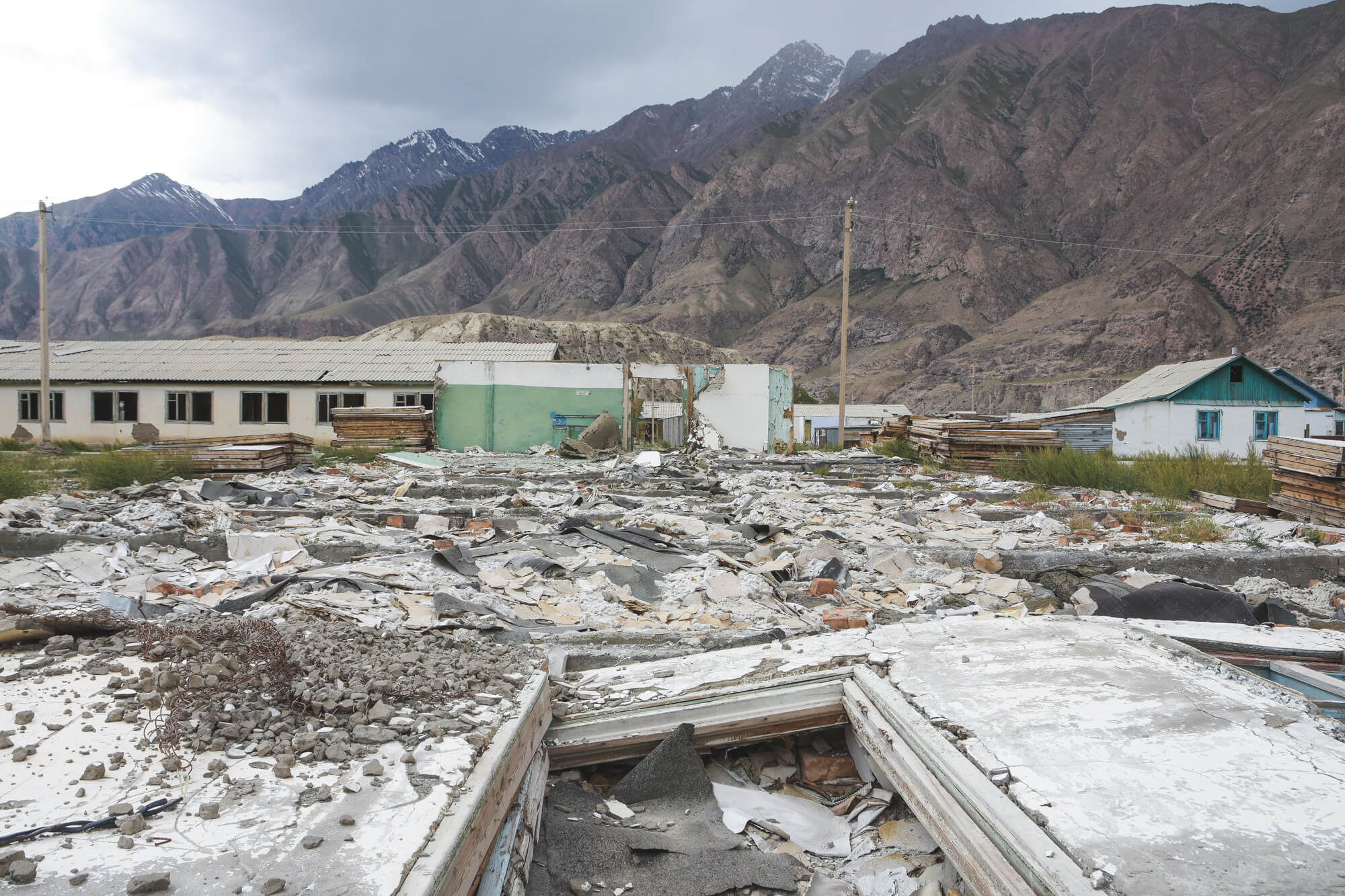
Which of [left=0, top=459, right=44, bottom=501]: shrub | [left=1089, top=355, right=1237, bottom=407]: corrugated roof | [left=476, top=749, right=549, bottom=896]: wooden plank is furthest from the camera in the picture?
[left=1089, top=355, right=1237, bottom=407]: corrugated roof

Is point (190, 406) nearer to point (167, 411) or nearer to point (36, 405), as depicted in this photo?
point (167, 411)

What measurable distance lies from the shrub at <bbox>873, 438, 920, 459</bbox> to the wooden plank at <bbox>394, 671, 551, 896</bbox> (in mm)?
19464

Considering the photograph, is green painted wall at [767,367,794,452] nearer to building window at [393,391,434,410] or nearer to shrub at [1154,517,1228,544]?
building window at [393,391,434,410]

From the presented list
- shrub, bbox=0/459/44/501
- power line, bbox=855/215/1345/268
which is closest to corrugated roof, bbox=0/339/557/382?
shrub, bbox=0/459/44/501

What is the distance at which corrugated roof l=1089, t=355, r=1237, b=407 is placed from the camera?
3266cm

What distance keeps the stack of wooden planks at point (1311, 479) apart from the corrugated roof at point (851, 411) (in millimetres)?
44227

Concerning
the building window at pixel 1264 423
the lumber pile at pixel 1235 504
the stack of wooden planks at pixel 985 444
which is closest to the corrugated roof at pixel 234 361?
the stack of wooden planks at pixel 985 444

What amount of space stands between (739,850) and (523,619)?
2927mm

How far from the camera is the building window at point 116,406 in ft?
97.1

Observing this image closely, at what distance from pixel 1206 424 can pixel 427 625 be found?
38.5 meters

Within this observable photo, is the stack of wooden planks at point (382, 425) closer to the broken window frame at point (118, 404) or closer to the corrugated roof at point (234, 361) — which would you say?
the corrugated roof at point (234, 361)

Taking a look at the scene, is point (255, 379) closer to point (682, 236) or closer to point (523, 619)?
point (523, 619)

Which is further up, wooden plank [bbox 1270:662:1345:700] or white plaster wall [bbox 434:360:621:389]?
white plaster wall [bbox 434:360:621:389]

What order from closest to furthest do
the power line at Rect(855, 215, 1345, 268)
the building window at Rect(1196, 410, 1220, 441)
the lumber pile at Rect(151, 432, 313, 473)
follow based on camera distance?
the lumber pile at Rect(151, 432, 313, 473) < the building window at Rect(1196, 410, 1220, 441) < the power line at Rect(855, 215, 1345, 268)
